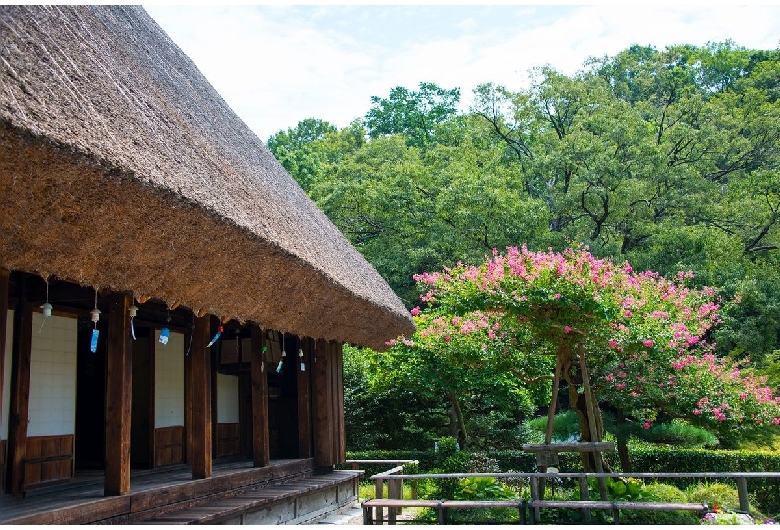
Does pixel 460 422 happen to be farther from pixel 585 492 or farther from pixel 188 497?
pixel 188 497

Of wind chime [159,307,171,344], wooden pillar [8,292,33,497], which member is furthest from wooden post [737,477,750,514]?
wooden pillar [8,292,33,497]

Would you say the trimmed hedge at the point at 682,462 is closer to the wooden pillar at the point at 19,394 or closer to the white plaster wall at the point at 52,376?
the white plaster wall at the point at 52,376

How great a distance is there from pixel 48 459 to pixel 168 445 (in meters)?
2.28

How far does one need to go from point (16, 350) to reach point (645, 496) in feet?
25.6

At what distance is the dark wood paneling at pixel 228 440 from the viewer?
10.4 meters

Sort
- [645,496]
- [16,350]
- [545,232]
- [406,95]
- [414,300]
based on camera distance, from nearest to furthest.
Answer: [16,350] → [645,496] → [545,232] → [414,300] → [406,95]

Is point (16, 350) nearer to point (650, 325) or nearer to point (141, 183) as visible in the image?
point (141, 183)

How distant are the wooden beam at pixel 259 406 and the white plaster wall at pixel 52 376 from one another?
2290 mm

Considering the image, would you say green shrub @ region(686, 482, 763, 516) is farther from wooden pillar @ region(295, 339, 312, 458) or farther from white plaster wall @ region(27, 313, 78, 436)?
white plaster wall @ region(27, 313, 78, 436)

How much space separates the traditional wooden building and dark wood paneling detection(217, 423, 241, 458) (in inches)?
1.6

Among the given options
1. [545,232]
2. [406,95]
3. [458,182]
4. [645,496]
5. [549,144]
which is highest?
[406,95]

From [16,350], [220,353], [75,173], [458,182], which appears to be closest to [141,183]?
[75,173]

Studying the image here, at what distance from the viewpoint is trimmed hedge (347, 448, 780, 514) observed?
12.8 metres

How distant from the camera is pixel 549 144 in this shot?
75.8ft
